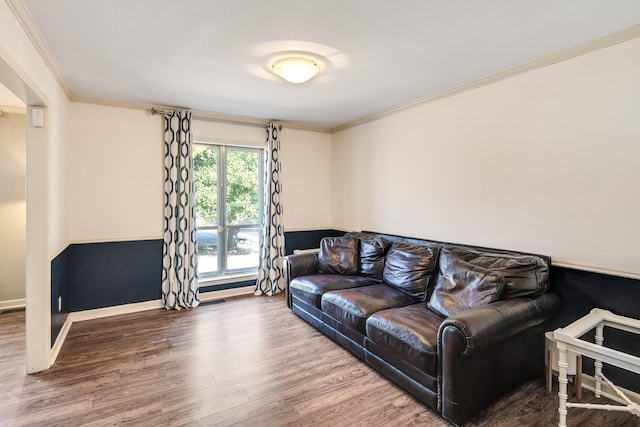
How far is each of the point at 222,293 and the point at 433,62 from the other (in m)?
3.88

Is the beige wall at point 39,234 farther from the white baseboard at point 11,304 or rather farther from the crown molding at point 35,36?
the white baseboard at point 11,304

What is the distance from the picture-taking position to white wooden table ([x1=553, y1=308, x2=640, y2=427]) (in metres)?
1.69

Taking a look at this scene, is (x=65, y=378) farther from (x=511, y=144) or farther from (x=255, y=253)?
(x=511, y=144)

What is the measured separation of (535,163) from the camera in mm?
2686

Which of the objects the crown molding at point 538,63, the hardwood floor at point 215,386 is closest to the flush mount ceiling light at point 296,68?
the crown molding at point 538,63

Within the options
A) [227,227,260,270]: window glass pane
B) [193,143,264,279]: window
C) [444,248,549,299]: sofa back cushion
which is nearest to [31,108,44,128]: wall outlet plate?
[193,143,264,279]: window

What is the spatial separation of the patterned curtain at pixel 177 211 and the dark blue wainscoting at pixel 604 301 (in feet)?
13.1

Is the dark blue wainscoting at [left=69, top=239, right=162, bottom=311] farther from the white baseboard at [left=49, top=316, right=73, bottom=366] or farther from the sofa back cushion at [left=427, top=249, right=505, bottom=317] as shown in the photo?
the sofa back cushion at [left=427, top=249, right=505, bottom=317]

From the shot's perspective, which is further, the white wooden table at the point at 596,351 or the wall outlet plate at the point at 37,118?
the wall outlet plate at the point at 37,118

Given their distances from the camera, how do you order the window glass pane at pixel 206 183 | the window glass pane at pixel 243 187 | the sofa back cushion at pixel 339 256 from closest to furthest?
the sofa back cushion at pixel 339 256 < the window glass pane at pixel 206 183 < the window glass pane at pixel 243 187

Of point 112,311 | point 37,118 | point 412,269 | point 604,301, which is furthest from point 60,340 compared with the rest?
point 604,301

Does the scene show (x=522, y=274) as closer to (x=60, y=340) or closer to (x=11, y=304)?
(x=60, y=340)

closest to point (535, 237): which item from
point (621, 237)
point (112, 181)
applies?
point (621, 237)

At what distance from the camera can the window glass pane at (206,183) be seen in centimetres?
441
